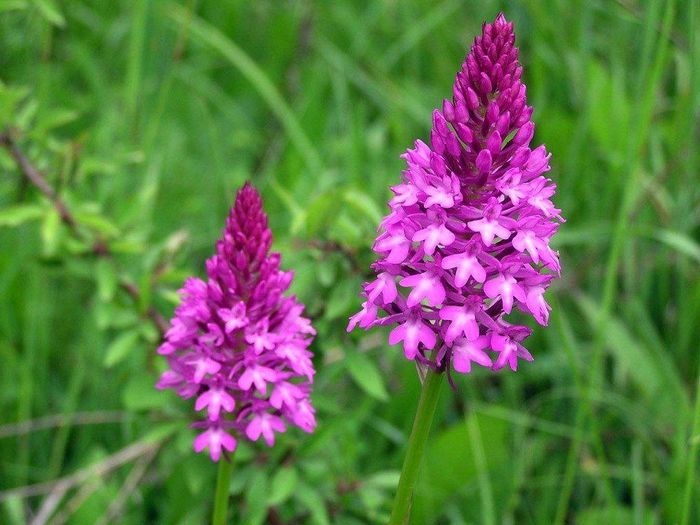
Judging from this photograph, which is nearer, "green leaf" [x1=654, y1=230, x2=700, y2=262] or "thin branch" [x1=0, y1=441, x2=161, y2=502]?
"thin branch" [x1=0, y1=441, x2=161, y2=502]

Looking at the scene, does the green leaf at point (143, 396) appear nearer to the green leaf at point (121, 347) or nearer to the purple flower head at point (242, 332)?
the green leaf at point (121, 347)

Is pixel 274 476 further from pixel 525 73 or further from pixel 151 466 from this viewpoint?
pixel 525 73

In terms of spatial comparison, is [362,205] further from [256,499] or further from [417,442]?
[417,442]

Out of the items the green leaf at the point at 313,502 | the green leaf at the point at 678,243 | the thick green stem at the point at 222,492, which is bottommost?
the thick green stem at the point at 222,492

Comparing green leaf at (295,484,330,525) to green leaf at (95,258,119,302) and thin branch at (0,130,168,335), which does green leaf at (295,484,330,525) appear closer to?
thin branch at (0,130,168,335)

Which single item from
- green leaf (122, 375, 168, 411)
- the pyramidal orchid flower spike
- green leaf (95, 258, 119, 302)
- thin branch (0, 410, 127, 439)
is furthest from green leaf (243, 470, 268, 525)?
the pyramidal orchid flower spike

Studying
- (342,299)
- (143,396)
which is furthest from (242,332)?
(143,396)

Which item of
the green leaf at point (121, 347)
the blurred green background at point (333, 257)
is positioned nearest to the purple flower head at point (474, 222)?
the blurred green background at point (333, 257)

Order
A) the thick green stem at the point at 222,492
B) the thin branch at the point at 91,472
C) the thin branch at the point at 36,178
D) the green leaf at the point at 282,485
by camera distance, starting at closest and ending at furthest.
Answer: the thick green stem at the point at 222,492
the green leaf at the point at 282,485
the thin branch at the point at 36,178
the thin branch at the point at 91,472
